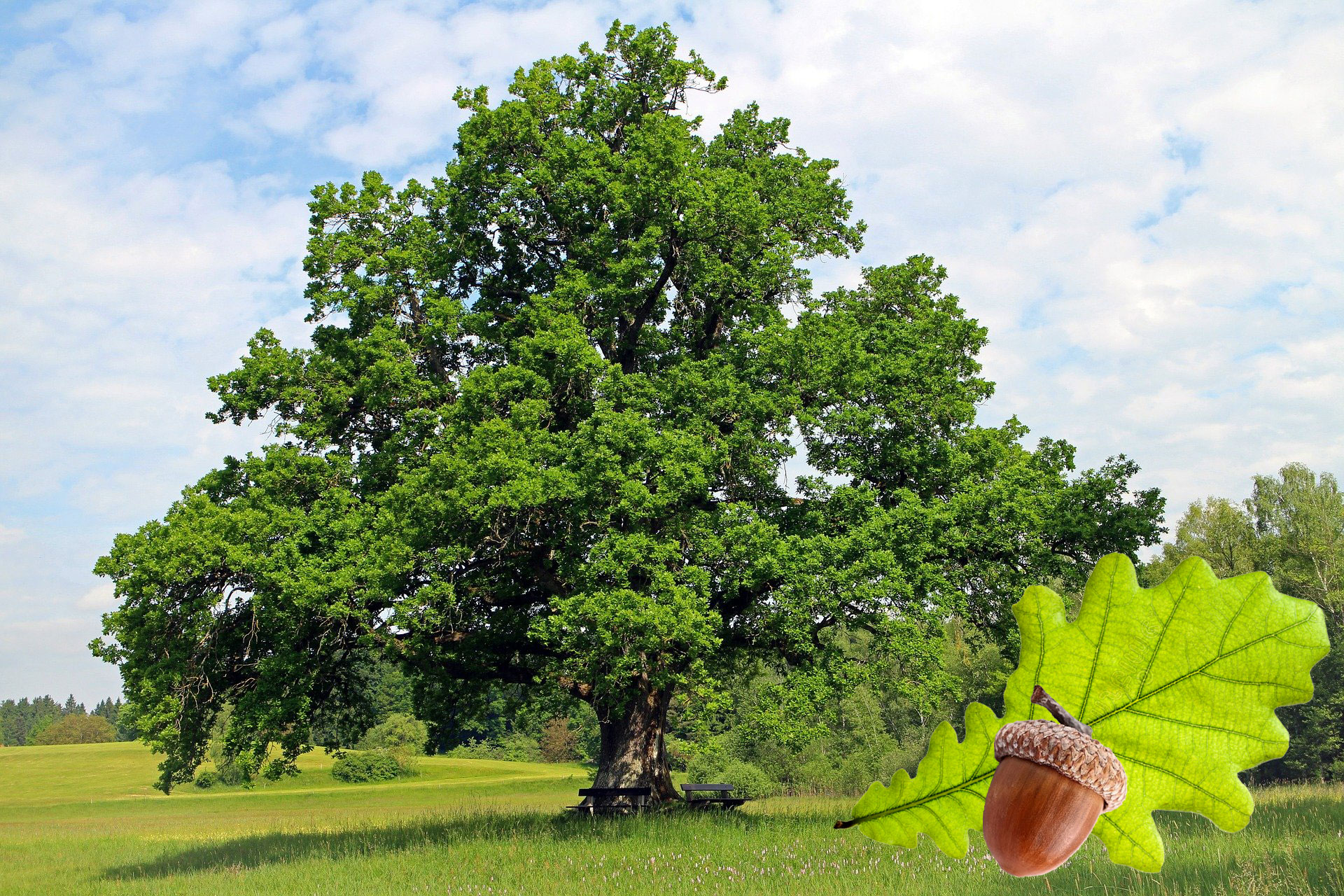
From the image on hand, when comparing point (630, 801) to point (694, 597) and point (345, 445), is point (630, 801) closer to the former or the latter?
point (694, 597)

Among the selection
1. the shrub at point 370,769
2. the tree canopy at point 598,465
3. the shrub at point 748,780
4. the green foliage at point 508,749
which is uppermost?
the tree canopy at point 598,465

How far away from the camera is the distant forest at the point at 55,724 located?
3861 inches

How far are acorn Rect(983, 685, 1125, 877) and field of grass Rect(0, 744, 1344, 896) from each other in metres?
5.39

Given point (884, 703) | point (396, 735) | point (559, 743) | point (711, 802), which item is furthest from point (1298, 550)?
point (396, 735)

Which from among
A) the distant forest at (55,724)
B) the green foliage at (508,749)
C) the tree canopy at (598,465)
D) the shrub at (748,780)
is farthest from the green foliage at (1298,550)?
the distant forest at (55,724)

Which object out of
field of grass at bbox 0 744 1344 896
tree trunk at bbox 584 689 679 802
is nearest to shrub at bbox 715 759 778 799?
field of grass at bbox 0 744 1344 896

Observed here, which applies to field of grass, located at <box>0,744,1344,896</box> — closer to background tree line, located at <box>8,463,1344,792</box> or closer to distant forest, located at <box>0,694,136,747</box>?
background tree line, located at <box>8,463,1344,792</box>

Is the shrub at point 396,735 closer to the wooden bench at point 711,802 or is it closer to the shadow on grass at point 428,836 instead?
the shadow on grass at point 428,836

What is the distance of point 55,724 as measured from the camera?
109188 mm

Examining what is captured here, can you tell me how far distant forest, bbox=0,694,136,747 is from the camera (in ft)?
322

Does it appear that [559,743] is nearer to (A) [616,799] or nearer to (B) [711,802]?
(B) [711,802]

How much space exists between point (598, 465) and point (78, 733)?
110 meters

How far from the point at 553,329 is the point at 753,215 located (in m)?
4.88

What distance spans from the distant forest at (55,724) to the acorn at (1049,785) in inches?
3116
